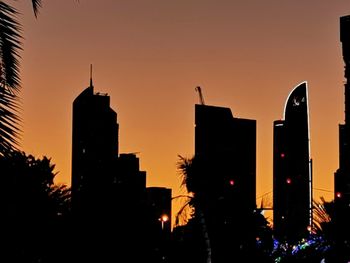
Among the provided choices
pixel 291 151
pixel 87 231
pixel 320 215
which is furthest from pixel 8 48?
pixel 291 151

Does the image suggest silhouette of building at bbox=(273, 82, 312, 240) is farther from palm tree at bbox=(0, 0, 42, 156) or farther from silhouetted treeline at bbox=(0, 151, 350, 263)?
palm tree at bbox=(0, 0, 42, 156)

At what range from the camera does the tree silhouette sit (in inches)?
366

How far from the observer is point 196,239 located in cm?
4722

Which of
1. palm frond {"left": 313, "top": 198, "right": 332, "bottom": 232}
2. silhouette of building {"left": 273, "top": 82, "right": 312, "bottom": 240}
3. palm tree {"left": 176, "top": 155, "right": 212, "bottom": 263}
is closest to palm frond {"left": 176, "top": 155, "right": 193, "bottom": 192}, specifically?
palm tree {"left": 176, "top": 155, "right": 212, "bottom": 263}

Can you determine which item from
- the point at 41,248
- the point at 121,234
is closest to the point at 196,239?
the point at 121,234

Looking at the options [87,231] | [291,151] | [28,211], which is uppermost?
[291,151]

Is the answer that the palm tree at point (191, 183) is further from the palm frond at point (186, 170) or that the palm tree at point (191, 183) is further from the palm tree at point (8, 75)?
the palm tree at point (8, 75)

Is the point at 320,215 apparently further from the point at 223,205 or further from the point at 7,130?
the point at 223,205

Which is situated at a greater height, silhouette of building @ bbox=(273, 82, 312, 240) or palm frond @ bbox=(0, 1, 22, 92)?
silhouette of building @ bbox=(273, 82, 312, 240)

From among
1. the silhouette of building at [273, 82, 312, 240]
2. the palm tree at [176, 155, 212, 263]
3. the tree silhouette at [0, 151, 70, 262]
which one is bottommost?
the tree silhouette at [0, 151, 70, 262]

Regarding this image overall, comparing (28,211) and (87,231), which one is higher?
(87,231)

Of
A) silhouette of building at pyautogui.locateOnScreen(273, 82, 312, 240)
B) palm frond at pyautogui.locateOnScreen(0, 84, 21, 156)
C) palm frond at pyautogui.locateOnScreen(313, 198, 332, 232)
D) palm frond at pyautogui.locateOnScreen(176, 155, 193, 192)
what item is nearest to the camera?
palm frond at pyautogui.locateOnScreen(0, 84, 21, 156)

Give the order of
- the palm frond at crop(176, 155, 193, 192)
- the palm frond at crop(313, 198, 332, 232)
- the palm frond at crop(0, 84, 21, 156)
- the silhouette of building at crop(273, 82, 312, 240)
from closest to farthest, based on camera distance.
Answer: the palm frond at crop(0, 84, 21, 156) → the palm frond at crop(313, 198, 332, 232) → the palm frond at crop(176, 155, 193, 192) → the silhouette of building at crop(273, 82, 312, 240)

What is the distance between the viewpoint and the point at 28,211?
1060cm
